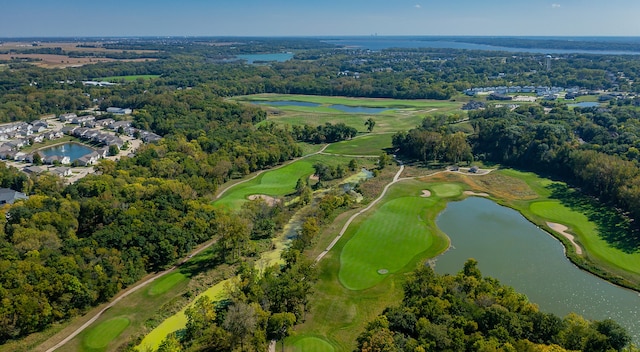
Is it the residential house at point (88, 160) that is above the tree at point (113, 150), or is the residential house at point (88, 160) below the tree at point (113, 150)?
below

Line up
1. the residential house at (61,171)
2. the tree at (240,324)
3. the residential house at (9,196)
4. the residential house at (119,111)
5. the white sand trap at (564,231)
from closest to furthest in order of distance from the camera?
1. the tree at (240,324)
2. the white sand trap at (564,231)
3. the residential house at (9,196)
4. the residential house at (61,171)
5. the residential house at (119,111)

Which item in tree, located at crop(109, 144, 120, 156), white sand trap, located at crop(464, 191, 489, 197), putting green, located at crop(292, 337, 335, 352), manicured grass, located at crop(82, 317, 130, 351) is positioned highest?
tree, located at crop(109, 144, 120, 156)

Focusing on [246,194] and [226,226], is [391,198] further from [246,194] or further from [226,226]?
[226,226]

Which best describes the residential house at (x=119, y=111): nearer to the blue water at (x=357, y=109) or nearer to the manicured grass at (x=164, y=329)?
the blue water at (x=357, y=109)

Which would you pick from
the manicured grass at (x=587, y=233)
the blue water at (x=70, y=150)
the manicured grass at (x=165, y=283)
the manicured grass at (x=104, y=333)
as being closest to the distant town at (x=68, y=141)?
the blue water at (x=70, y=150)

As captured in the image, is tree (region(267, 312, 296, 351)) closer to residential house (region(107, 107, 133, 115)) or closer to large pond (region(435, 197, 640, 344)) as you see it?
large pond (region(435, 197, 640, 344))

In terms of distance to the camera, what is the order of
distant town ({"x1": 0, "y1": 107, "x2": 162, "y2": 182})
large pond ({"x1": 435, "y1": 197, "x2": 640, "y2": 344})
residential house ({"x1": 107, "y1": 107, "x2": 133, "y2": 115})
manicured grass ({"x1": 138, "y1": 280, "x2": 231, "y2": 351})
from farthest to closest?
residential house ({"x1": 107, "y1": 107, "x2": 133, "y2": 115})
distant town ({"x1": 0, "y1": 107, "x2": 162, "y2": 182})
large pond ({"x1": 435, "y1": 197, "x2": 640, "y2": 344})
manicured grass ({"x1": 138, "y1": 280, "x2": 231, "y2": 351})

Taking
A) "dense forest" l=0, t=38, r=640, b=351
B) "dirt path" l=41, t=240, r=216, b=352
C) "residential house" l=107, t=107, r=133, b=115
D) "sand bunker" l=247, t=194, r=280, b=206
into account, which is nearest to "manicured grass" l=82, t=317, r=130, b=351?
"dirt path" l=41, t=240, r=216, b=352
